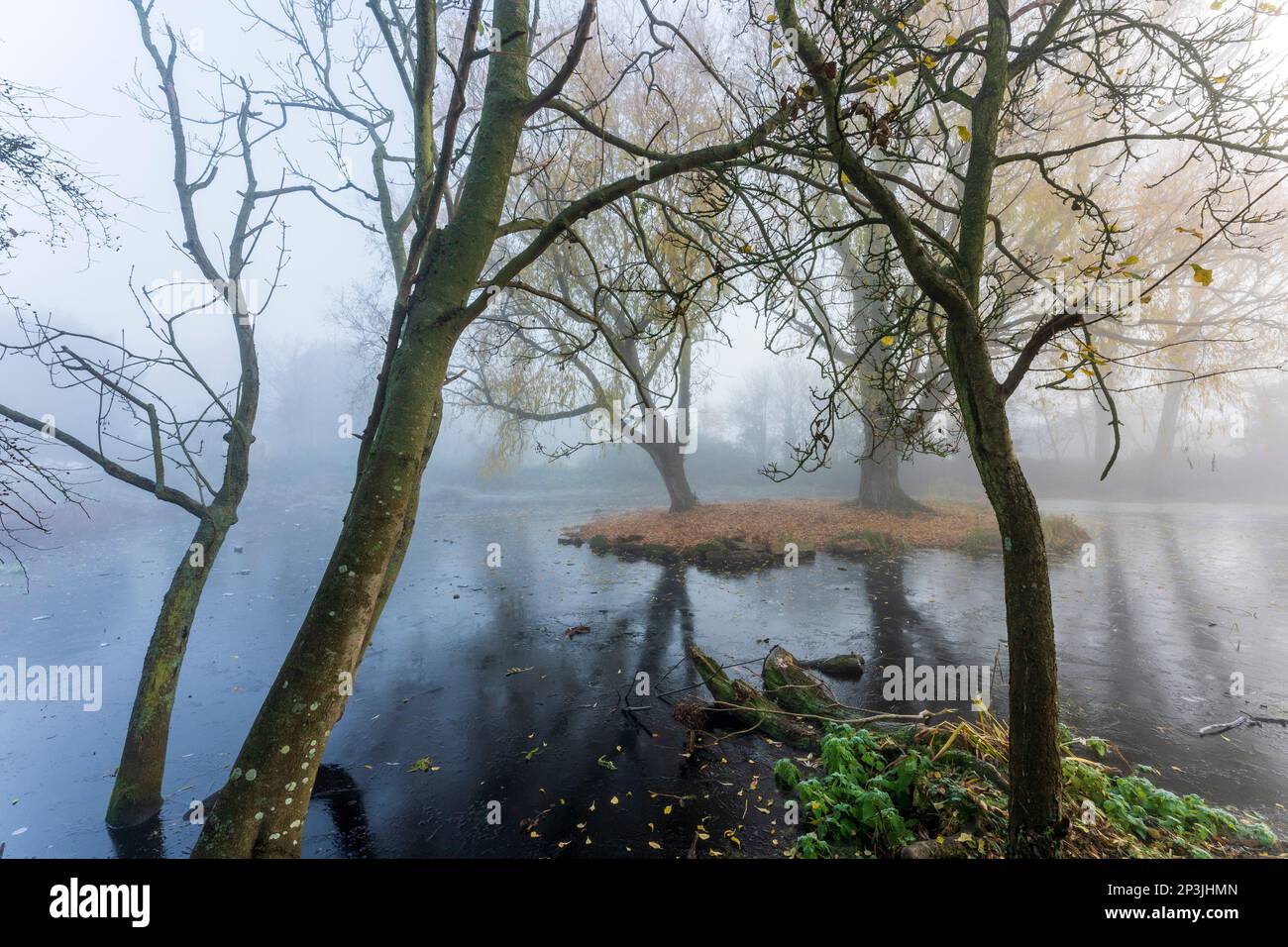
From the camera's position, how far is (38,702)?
7.31 meters

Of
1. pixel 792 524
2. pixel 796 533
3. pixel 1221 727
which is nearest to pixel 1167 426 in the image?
pixel 792 524

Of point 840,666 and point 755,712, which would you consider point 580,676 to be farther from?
point 840,666

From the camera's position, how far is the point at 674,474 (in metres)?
19.3

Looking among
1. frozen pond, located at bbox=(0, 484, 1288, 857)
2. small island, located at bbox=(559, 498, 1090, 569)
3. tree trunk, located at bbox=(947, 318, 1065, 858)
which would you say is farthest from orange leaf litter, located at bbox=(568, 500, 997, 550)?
tree trunk, located at bbox=(947, 318, 1065, 858)

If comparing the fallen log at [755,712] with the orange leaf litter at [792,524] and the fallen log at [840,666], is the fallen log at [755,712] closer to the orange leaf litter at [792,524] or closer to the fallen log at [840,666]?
the fallen log at [840,666]

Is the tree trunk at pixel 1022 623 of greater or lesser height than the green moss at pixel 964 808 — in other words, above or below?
above

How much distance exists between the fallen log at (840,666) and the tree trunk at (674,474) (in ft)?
40.0

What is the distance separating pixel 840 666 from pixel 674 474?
1272cm

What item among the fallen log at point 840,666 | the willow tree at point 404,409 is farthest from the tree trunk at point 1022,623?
the fallen log at point 840,666

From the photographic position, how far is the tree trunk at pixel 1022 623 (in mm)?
3141

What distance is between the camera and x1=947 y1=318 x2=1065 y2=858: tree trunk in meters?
3.14

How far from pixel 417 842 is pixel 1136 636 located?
364 inches

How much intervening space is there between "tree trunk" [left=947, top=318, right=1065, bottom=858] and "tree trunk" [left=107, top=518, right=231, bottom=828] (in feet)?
20.6

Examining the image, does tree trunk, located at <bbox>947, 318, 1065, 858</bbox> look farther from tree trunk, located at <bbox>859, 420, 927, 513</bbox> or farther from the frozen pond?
tree trunk, located at <bbox>859, 420, 927, 513</bbox>
